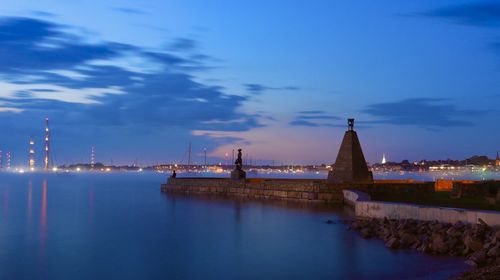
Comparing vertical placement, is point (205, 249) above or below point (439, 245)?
below

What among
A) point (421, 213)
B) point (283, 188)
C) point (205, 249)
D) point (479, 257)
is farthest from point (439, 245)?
point (283, 188)

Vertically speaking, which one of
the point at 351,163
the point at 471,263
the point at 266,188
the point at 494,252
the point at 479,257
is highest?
the point at 351,163

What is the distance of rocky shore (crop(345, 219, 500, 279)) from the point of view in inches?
556

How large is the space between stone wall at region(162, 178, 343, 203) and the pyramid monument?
1116 millimetres

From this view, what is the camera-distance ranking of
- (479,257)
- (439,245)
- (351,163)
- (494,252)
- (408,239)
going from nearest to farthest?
(494,252)
(479,257)
(439,245)
(408,239)
(351,163)

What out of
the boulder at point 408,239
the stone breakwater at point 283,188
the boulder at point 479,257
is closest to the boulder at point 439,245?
the boulder at point 408,239

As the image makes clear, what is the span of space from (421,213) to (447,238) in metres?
3.63

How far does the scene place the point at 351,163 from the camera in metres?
34.7

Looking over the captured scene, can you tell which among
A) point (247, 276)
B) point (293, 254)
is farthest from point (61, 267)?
point (293, 254)

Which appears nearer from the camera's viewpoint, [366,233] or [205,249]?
[205,249]

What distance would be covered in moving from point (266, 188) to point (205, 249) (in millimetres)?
21116

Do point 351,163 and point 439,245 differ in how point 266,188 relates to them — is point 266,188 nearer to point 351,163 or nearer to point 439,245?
point 351,163

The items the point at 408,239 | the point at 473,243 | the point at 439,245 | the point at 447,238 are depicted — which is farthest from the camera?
the point at 408,239

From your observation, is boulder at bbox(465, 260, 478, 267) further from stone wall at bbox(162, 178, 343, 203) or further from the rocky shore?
stone wall at bbox(162, 178, 343, 203)
